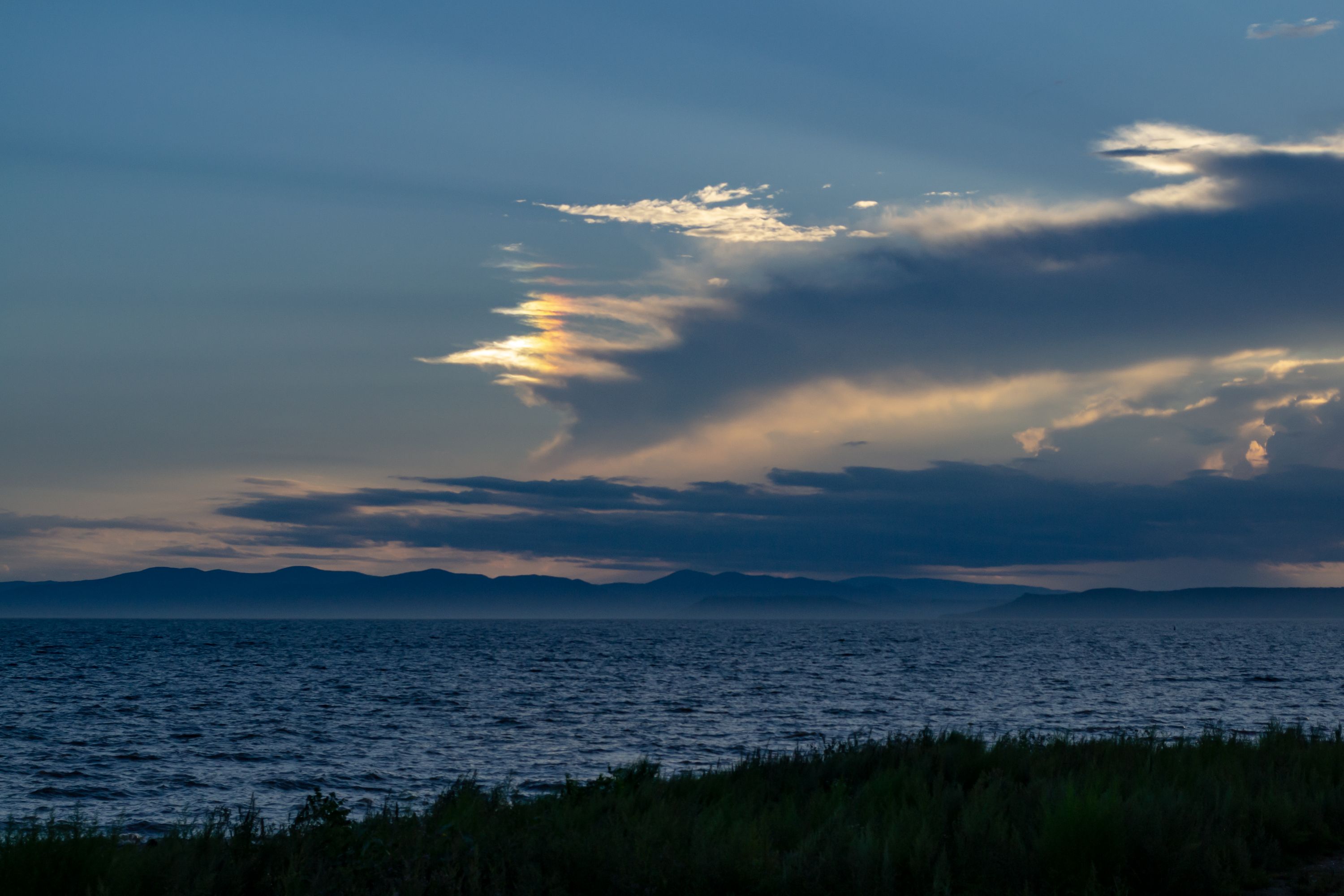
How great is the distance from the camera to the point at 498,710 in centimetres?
4378

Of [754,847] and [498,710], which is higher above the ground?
[754,847]

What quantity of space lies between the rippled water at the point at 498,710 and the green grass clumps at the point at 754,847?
5.54m

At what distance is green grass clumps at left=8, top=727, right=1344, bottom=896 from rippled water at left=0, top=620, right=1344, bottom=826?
5541mm

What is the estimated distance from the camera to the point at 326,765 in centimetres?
2920

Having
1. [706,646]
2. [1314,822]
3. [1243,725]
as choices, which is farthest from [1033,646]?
[1314,822]

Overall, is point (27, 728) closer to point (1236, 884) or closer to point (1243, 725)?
point (1236, 884)

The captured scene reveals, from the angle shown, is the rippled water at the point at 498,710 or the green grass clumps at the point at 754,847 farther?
the rippled water at the point at 498,710

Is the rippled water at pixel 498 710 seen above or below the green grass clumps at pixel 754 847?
below

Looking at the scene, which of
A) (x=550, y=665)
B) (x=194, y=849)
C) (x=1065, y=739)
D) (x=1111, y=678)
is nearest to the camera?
(x=194, y=849)

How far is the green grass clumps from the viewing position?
9234 millimetres

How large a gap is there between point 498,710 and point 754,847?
1389 inches

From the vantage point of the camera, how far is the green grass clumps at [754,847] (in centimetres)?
923

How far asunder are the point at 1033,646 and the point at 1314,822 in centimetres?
12022

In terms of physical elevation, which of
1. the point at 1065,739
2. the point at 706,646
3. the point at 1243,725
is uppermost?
the point at 1065,739
